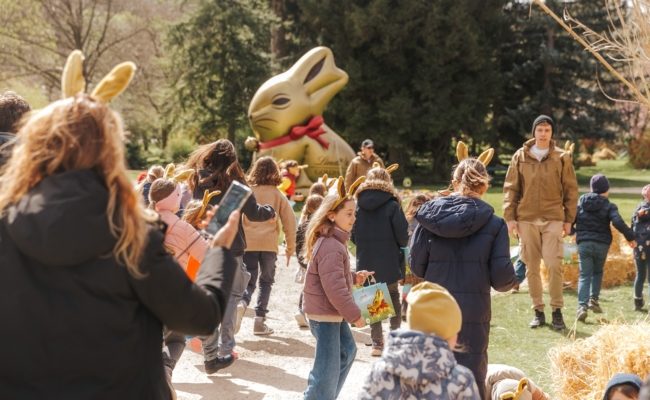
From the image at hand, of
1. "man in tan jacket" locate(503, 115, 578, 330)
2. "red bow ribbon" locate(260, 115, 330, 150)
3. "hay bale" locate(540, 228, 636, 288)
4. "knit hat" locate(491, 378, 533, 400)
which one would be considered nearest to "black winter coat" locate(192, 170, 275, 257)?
"knit hat" locate(491, 378, 533, 400)

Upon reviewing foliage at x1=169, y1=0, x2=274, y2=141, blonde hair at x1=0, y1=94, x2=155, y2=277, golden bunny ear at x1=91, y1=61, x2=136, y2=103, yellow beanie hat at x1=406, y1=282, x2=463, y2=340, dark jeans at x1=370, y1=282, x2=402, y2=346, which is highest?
foliage at x1=169, y1=0, x2=274, y2=141

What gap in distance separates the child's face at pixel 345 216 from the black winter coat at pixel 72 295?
287cm

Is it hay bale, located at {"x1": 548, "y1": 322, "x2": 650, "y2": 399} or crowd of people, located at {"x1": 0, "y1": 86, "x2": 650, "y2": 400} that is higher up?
crowd of people, located at {"x1": 0, "y1": 86, "x2": 650, "y2": 400}

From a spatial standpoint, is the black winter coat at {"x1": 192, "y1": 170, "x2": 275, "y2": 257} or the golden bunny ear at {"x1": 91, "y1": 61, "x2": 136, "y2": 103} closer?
the golden bunny ear at {"x1": 91, "y1": 61, "x2": 136, "y2": 103}

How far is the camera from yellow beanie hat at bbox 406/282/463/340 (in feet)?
10.0

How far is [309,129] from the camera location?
69.8 feet

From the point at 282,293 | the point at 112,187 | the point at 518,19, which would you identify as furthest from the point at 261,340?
the point at 518,19

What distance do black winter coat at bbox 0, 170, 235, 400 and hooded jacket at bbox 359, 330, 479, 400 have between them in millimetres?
940

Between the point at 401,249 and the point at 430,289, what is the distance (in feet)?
14.1

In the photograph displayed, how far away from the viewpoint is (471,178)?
15.8 feet

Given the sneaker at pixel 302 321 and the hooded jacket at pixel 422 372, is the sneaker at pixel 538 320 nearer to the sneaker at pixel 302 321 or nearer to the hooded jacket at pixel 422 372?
the sneaker at pixel 302 321

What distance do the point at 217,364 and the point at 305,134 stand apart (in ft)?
49.7

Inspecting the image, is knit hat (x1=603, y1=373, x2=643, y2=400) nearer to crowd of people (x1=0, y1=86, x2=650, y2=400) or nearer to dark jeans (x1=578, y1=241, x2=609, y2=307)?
crowd of people (x1=0, y1=86, x2=650, y2=400)

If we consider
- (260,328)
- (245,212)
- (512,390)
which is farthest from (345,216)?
(260,328)
